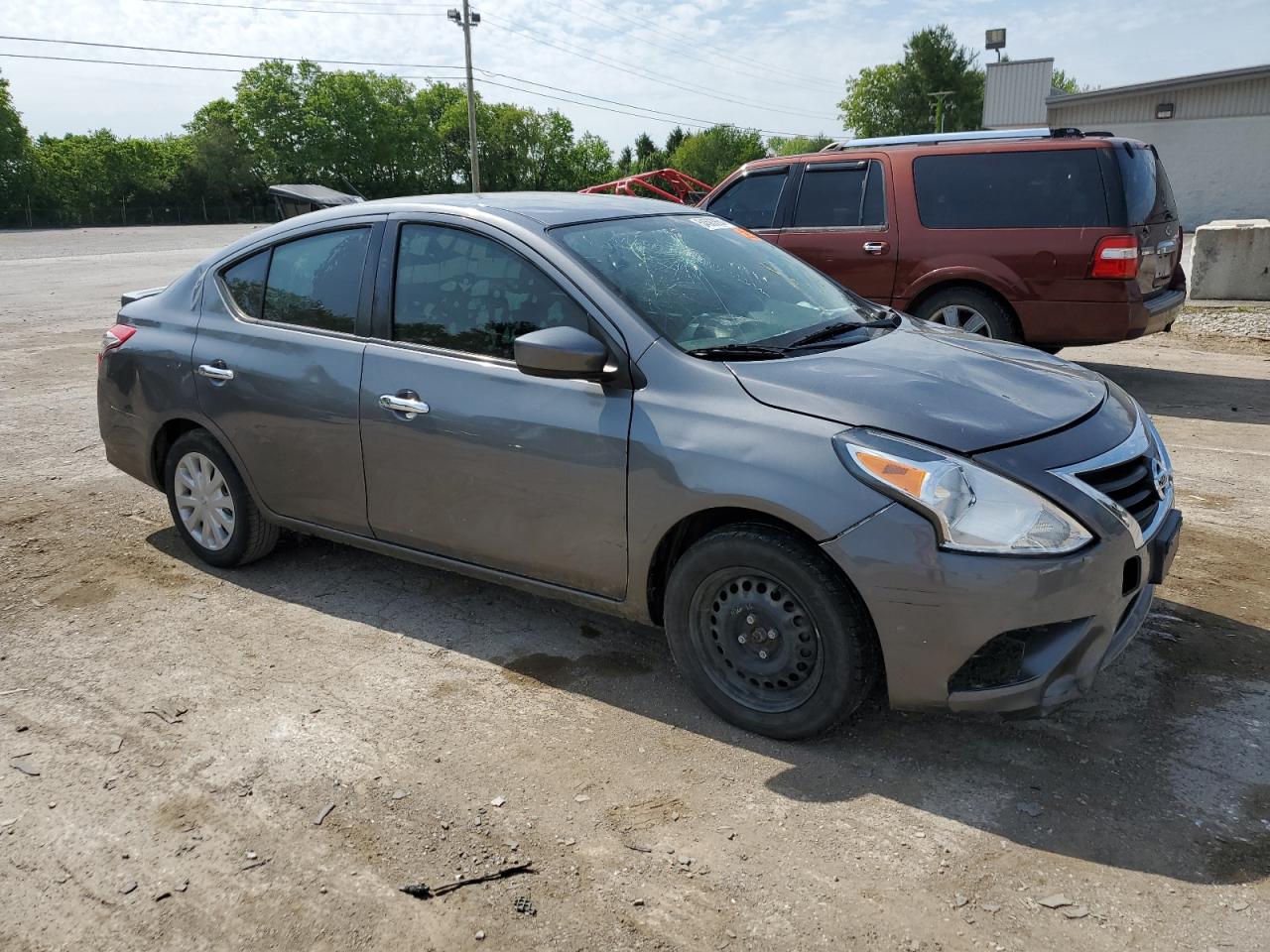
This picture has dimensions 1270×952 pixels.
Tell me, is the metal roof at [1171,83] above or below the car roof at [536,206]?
above

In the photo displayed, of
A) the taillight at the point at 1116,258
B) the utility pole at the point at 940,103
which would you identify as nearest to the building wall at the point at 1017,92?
the utility pole at the point at 940,103

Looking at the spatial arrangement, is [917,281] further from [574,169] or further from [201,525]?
[574,169]

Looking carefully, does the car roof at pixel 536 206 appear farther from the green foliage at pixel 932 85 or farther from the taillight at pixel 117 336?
the green foliage at pixel 932 85

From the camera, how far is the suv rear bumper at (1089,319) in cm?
761

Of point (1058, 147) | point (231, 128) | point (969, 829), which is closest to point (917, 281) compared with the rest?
point (1058, 147)

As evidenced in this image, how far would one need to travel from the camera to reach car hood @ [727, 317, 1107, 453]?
3.04 meters

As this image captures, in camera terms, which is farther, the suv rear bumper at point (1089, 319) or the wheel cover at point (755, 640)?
the suv rear bumper at point (1089, 319)

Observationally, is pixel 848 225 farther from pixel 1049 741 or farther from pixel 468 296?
pixel 1049 741

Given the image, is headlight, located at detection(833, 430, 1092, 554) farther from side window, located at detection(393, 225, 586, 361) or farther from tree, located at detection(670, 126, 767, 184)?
tree, located at detection(670, 126, 767, 184)

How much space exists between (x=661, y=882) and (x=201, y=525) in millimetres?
3233

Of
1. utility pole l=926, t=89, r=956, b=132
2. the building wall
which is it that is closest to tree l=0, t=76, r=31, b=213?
the building wall

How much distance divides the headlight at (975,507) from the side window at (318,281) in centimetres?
238

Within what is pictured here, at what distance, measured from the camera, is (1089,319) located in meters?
7.71

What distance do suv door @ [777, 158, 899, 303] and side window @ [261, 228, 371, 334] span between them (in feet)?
15.8
